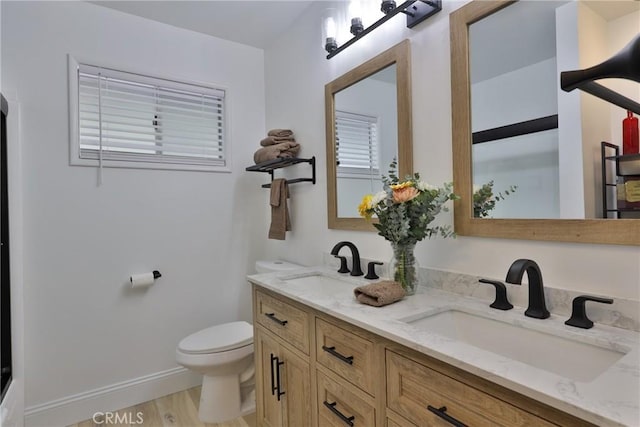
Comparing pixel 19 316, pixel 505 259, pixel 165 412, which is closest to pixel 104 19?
pixel 19 316

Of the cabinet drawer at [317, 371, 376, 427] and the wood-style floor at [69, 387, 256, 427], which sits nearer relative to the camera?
the cabinet drawer at [317, 371, 376, 427]

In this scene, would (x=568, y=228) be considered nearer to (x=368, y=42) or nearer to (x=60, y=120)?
(x=368, y=42)

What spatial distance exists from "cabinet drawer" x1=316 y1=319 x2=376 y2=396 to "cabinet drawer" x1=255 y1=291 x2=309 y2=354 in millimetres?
95

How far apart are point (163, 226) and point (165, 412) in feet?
3.79

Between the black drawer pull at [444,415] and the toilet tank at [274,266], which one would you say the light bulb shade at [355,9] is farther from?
the black drawer pull at [444,415]

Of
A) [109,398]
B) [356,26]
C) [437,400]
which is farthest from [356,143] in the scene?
[109,398]

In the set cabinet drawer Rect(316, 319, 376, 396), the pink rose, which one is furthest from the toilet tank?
the pink rose

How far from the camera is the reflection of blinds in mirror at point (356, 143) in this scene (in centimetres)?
172

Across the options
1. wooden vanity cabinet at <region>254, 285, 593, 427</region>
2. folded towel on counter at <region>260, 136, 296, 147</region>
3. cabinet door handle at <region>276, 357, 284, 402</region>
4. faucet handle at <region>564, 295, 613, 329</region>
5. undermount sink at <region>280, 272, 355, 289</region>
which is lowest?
cabinet door handle at <region>276, 357, 284, 402</region>

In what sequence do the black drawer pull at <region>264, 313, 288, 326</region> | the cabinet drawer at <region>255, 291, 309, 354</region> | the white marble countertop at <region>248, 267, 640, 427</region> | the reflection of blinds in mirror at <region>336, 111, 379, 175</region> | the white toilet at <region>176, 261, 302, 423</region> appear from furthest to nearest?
1. the white toilet at <region>176, 261, 302, 423</region>
2. the reflection of blinds in mirror at <region>336, 111, 379, 175</region>
3. the black drawer pull at <region>264, 313, 288, 326</region>
4. the cabinet drawer at <region>255, 291, 309, 354</region>
5. the white marble countertop at <region>248, 267, 640, 427</region>

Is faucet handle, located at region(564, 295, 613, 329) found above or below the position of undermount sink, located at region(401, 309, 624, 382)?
above

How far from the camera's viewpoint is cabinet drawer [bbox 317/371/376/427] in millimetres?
1030

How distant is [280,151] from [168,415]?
1.76m

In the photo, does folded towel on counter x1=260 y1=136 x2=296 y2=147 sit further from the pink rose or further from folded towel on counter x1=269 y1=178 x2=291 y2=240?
the pink rose
